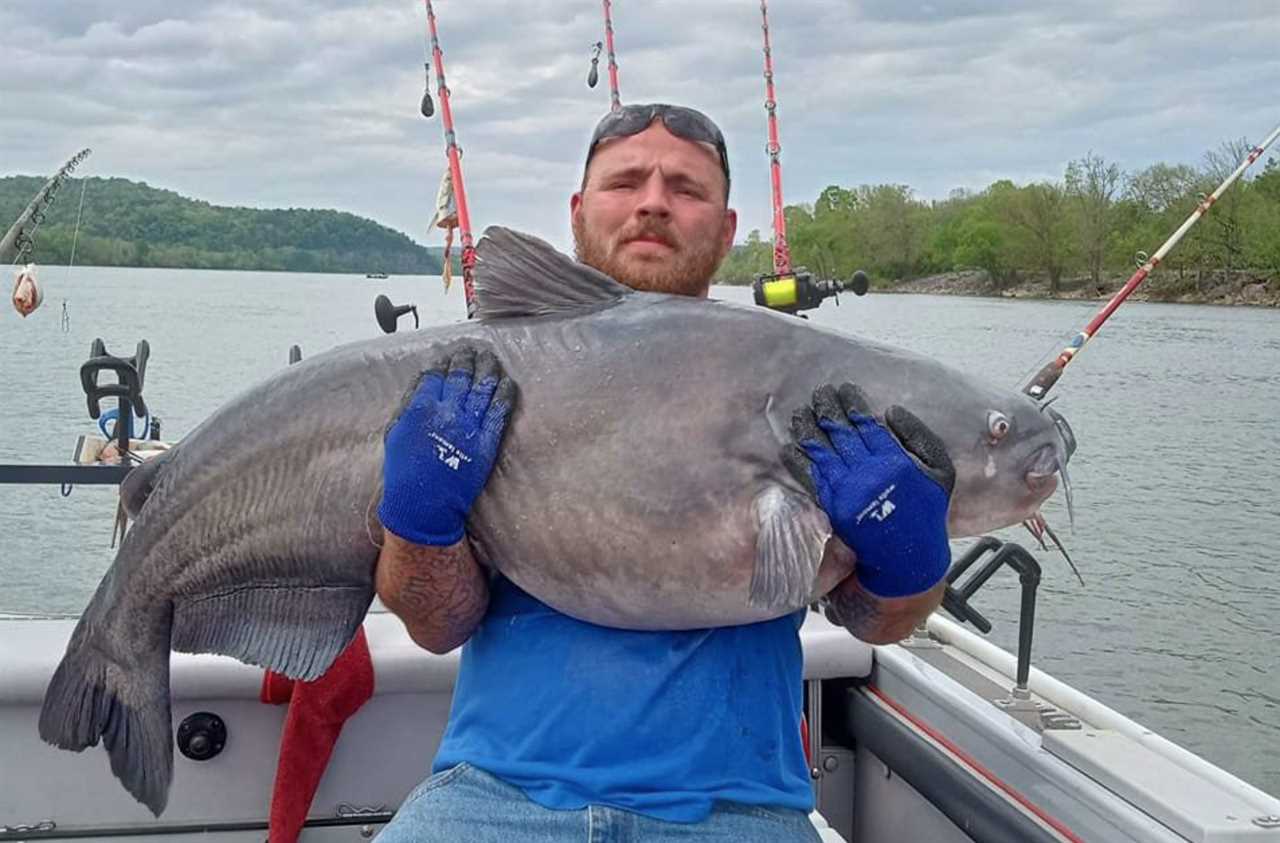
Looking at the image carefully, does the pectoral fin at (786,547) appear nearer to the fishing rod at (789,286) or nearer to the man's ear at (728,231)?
the man's ear at (728,231)

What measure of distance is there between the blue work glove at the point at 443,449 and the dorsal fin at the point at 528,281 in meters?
0.17

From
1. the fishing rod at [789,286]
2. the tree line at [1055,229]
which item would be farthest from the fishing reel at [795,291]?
the tree line at [1055,229]

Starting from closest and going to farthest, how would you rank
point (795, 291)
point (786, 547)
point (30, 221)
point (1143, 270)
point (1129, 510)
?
point (786, 547), point (1143, 270), point (795, 291), point (30, 221), point (1129, 510)

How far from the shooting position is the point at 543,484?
2207 millimetres

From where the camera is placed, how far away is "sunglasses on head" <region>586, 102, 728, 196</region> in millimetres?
2803

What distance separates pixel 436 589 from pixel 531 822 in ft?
1.53

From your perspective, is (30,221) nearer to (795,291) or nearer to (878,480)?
(795,291)

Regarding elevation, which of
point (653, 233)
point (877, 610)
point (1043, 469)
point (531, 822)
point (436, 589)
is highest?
point (653, 233)

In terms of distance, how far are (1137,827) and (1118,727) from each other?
46 cm

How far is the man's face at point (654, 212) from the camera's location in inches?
107

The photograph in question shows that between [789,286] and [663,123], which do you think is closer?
[663,123]

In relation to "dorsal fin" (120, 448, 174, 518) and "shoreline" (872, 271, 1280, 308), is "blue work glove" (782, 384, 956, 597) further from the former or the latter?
"shoreline" (872, 271, 1280, 308)

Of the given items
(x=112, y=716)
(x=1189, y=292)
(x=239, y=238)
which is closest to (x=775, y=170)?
(x=112, y=716)

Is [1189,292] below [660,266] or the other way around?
below
